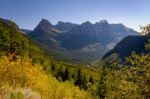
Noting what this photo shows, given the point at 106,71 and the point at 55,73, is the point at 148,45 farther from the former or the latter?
the point at 55,73

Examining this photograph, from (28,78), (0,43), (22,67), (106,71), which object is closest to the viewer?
(28,78)

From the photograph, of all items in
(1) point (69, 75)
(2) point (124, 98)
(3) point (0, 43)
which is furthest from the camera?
(1) point (69, 75)

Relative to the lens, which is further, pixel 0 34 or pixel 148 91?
pixel 0 34

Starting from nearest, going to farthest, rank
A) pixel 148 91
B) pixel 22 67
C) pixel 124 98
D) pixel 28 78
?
1. pixel 148 91
2. pixel 124 98
3. pixel 28 78
4. pixel 22 67

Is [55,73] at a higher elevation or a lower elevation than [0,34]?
lower

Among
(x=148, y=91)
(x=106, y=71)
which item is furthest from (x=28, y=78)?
(x=106, y=71)

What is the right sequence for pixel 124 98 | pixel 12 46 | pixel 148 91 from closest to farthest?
pixel 148 91 → pixel 124 98 → pixel 12 46

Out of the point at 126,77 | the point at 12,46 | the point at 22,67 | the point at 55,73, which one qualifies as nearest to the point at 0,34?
the point at 12,46

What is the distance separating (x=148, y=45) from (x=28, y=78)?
9988 millimetres

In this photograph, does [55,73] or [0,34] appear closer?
[0,34]

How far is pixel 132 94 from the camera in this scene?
1616 cm

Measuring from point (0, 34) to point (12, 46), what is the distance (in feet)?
23.0

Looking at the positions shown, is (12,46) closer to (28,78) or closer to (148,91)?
(28,78)

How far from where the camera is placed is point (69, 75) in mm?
142625
